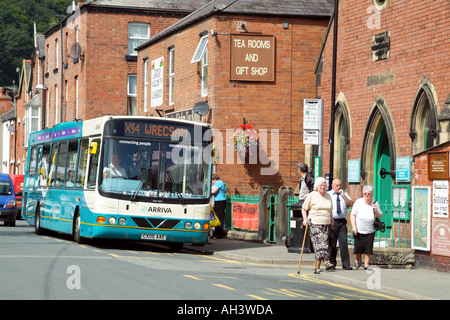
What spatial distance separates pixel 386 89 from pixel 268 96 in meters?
7.83

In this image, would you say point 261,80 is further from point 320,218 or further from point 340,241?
point 320,218

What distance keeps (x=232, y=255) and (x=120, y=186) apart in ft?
9.81

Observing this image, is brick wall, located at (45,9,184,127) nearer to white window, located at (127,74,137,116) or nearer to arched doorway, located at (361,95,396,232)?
white window, located at (127,74,137,116)

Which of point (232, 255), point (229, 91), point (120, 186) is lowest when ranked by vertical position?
point (232, 255)

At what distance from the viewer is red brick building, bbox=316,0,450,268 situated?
2020cm

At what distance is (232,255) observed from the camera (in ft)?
62.6

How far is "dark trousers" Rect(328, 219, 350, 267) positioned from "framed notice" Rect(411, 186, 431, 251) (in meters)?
1.45

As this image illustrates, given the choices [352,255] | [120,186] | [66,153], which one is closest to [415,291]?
[352,255]

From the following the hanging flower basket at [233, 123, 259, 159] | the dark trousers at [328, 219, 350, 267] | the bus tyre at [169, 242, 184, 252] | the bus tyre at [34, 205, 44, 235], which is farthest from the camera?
the hanging flower basket at [233, 123, 259, 159]

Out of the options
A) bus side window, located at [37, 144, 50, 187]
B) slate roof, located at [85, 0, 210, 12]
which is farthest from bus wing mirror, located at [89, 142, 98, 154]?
slate roof, located at [85, 0, 210, 12]

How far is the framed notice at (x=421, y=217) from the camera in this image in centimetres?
1648

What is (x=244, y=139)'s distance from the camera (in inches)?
1117
